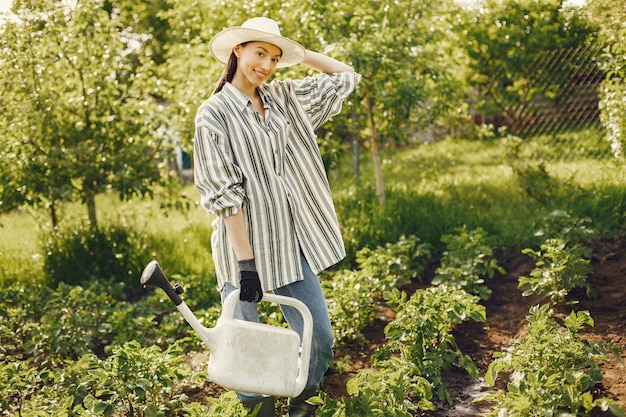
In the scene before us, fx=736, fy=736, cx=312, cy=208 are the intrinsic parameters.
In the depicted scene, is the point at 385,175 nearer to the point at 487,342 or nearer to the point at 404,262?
the point at 404,262

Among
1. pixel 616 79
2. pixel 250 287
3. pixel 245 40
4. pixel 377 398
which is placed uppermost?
pixel 245 40

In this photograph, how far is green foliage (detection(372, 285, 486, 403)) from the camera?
329 cm

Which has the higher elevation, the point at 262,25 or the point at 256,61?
the point at 262,25

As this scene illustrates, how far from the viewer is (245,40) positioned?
2.72 metres

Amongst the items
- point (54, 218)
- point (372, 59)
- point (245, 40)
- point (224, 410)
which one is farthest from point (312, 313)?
point (54, 218)

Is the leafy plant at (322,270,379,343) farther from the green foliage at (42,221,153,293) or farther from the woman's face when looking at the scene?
the green foliage at (42,221,153,293)

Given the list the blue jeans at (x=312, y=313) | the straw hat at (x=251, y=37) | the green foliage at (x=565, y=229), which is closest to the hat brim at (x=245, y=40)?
the straw hat at (x=251, y=37)

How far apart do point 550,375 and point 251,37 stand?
5.57 ft

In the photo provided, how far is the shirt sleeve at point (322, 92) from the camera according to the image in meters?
2.94

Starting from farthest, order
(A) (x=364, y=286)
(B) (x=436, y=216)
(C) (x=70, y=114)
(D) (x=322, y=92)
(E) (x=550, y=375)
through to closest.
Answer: (C) (x=70, y=114) → (B) (x=436, y=216) → (A) (x=364, y=286) → (D) (x=322, y=92) → (E) (x=550, y=375)

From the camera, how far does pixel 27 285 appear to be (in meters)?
5.61

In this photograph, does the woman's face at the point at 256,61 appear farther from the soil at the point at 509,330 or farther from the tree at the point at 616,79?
the tree at the point at 616,79

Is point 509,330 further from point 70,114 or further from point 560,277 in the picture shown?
point 70,114

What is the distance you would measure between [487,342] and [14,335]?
268 cm
